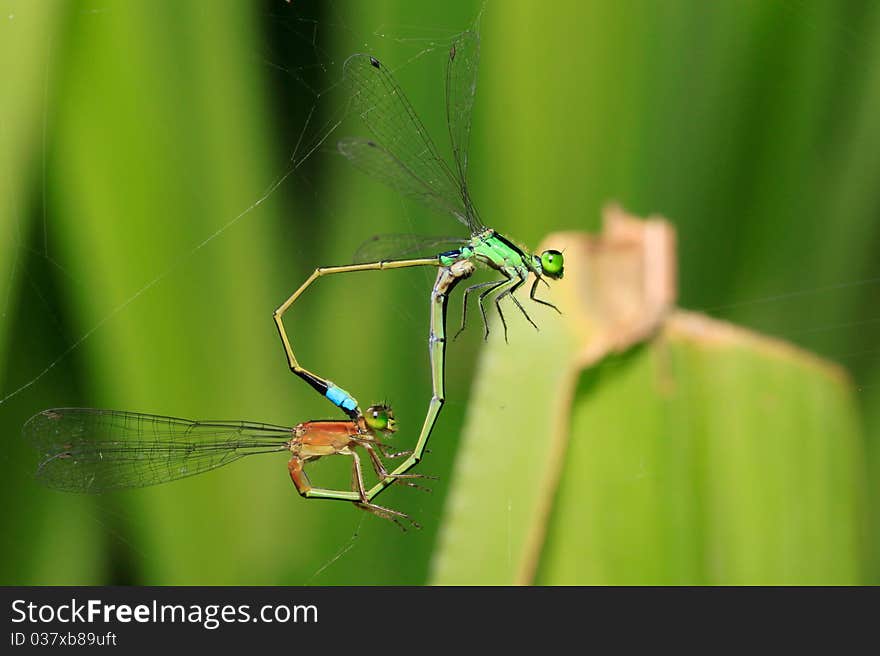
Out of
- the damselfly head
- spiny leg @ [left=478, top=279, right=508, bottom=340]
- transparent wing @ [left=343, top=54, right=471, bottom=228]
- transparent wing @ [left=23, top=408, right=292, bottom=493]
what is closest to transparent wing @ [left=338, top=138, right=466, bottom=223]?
transparent wing @ [left=343, top=54, right=471, bottom=228]

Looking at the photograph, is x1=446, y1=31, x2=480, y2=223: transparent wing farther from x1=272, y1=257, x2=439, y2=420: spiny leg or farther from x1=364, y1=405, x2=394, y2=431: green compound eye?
x1=364, y1=405, x2=394, y2=431: green compound eye

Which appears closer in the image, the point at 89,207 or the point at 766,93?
the point at 89,207

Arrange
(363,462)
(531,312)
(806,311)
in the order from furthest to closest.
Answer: (806,311) < (363,462) < (531,312)

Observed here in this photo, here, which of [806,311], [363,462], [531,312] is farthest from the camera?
[806,311]

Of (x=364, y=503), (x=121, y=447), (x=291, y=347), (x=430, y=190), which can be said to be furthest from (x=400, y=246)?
(x=121, y=447)

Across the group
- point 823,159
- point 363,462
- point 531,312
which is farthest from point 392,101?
point 823,159

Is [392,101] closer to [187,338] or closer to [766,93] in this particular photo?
[187,338]

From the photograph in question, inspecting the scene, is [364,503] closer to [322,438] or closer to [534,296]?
[322,438]

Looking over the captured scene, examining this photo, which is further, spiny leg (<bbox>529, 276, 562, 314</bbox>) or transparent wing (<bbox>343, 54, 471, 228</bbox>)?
transparent wing (<bbox>343, 54, 471, 228</bbox>)
